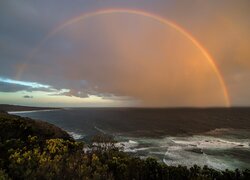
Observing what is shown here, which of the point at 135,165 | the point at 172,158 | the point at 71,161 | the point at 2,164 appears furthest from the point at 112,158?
the point at 172,158

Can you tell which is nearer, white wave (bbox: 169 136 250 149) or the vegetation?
the vegetation

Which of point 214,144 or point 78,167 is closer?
point 78,167

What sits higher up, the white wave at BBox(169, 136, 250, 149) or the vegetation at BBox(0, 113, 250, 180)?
the vegetation at BBox(0, 113, 250, 180)

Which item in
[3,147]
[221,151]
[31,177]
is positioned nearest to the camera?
[31,177]

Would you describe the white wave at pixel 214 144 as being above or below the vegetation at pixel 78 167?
below

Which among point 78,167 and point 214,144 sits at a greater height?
point 78,167

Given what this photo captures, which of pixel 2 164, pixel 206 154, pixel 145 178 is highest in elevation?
pixel 2 164

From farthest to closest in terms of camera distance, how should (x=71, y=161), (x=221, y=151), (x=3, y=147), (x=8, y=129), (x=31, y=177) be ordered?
(x=221, y=151) → (x=8, y=129) → (x=3, y=147) → (x=71, y=161) → (x=31, y=177)

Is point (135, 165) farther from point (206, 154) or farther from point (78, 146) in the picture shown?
point (206, 154)

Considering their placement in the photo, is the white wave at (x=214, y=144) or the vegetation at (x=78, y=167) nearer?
the vegetation at (x=78, y=167)

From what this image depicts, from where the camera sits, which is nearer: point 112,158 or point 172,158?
point 112,158

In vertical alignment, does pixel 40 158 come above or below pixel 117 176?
above
